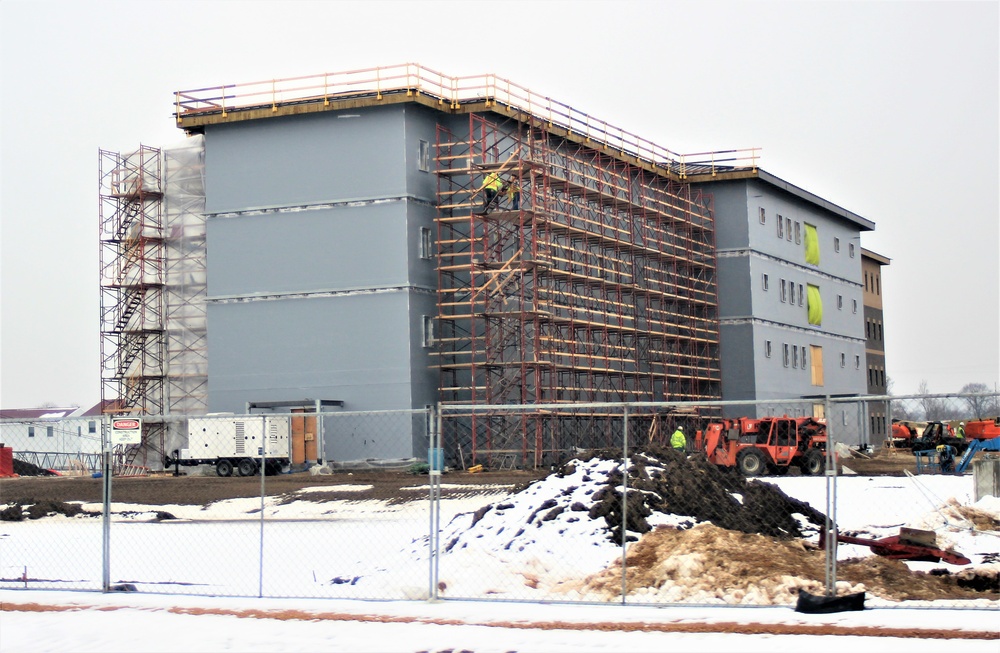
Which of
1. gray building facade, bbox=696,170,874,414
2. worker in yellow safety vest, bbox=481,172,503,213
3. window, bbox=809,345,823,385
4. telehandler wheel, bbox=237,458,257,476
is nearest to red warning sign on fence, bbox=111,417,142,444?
worker in yellow safety vest, bbox=481,172,503,213

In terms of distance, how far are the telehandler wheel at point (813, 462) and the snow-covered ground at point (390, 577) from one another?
10437 mm

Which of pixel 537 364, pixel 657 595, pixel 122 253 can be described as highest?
pixel 122 253

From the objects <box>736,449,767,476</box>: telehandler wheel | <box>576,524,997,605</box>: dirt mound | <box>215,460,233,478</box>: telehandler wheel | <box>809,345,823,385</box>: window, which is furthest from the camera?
<box>809,345,823,385</box>: window

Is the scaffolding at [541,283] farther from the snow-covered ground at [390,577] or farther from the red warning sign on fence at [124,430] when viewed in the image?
the red warning sign on fence at [124,430]

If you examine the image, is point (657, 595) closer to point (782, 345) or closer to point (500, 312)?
point (500, 312)

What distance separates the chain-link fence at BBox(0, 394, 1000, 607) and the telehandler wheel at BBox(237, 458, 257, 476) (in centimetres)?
998

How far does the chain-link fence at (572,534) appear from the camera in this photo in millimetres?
16359

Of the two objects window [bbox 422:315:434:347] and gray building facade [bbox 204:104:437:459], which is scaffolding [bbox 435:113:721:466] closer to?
window [bbox 422:315:434:347]

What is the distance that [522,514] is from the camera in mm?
20203

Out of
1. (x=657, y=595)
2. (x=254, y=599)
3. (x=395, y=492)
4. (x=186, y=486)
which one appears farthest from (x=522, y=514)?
(x=186, y=486)

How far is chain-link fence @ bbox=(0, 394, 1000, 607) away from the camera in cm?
1636

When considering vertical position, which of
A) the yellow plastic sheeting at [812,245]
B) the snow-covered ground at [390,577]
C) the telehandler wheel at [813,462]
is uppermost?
the yellow plastic sheeting at [812,245]

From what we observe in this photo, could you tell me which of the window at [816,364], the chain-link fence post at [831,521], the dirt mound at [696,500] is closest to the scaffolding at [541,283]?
the window at [816,364]

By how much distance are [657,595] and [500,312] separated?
3485 cm
